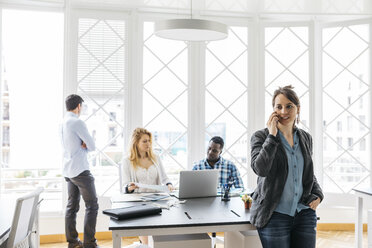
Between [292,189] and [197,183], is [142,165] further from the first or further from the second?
[292,189]

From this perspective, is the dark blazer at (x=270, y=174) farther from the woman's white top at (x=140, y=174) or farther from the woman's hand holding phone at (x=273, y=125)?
the woman's white top at (x=140, y=174)

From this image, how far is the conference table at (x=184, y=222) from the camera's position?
2.29 metres

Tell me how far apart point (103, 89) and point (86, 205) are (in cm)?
131

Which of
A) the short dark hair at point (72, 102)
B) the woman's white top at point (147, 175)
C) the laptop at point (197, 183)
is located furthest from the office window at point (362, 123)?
the short dark hair at point (72, 102)

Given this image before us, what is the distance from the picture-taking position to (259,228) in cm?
230

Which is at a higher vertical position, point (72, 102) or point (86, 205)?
point (72, 102)

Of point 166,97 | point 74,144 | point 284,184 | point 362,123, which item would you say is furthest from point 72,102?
point 362,123

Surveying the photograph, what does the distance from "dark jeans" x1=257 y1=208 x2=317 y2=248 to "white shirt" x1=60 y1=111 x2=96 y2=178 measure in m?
2.21

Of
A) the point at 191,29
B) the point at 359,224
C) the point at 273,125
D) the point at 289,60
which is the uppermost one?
the point at 289,60

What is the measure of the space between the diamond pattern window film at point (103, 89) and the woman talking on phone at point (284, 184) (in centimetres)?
253

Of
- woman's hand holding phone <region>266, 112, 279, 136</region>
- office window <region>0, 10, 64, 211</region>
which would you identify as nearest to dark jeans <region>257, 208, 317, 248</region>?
woman's hand holding phone <region>266, 112, 279, 136</region>

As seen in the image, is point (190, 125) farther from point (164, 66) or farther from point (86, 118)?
point (86, 118)

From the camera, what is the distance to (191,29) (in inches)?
110

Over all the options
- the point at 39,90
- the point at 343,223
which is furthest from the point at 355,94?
the point at 39,90
